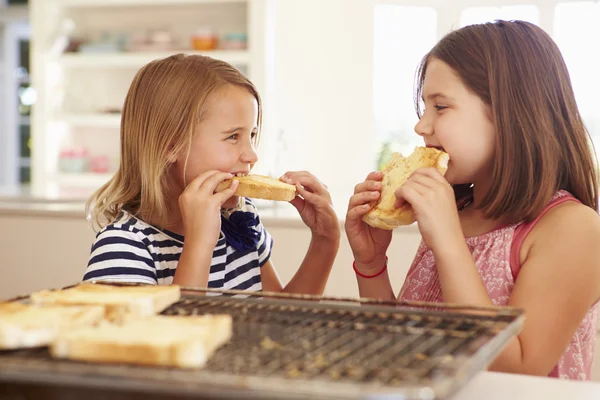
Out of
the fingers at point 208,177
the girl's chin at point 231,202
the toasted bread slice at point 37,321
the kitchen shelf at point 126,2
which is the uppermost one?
the kitchen shelf at point 126,2

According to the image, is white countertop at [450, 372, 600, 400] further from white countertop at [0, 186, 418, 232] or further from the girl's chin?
white countertop at [0, 186, 418, 232]

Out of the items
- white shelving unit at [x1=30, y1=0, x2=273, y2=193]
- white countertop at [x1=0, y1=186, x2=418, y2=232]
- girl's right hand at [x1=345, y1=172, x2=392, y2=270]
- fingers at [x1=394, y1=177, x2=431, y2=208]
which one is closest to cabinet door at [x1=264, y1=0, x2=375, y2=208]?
white shelving unit at [x1=30, y1=0, x2=273, y2=193]

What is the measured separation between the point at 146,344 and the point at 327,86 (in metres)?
5.65

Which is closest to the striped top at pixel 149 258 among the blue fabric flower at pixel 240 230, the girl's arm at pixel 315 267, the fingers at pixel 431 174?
the blue fabric flower at pixel 240 230

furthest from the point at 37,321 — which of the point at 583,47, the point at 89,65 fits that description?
the point at 583,47

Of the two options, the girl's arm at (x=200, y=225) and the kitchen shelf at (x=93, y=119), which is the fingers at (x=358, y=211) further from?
the kitchen shelf at (x=93, y=119)

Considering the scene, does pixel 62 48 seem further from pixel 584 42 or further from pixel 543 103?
pixel 543 103

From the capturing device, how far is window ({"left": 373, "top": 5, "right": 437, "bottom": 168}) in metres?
6.25

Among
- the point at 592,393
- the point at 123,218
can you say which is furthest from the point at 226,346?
the point at 123,218

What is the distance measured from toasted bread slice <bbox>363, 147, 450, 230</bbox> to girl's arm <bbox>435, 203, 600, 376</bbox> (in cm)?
22

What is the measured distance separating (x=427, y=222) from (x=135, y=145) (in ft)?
2.85

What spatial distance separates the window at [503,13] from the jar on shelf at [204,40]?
210cm

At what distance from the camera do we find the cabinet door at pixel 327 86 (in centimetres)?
623

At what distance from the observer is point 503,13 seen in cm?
596
